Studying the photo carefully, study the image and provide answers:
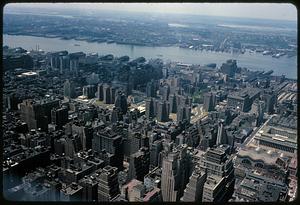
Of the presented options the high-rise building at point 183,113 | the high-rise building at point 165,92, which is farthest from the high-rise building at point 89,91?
the high-rise building at point 183,113

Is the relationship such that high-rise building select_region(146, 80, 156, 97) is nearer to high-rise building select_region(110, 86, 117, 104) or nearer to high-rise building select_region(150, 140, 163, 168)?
high-rise building select_region(110, 86, 117, 104)

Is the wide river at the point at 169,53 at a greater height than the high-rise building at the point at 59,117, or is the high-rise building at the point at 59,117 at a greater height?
the wide river at the point at 169,53

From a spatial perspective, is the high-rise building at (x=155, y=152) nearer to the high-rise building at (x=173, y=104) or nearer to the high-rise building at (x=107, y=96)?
the high-rise building at (x=173, y=104)

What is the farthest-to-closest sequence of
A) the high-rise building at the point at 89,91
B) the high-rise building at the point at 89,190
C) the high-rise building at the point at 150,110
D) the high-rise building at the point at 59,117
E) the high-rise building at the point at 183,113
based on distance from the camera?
the high-rise building at the point at 89,91, the high-rise building at the point at 150,110, the high-rise building at the point at 183,113, the high-rise building at the point at 59,117, the high-rise building at the point at 89,190

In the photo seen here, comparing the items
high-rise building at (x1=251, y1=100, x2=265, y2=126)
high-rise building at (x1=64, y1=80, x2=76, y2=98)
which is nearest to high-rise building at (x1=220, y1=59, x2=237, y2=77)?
high-rise building at (x1=251, y1=100, x2=265, y2=126)

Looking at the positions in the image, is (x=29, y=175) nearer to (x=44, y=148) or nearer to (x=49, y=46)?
(x=44, y=148)

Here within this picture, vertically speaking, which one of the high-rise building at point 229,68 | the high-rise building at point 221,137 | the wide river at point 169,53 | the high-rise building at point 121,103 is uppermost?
the wide river at point 169,53
